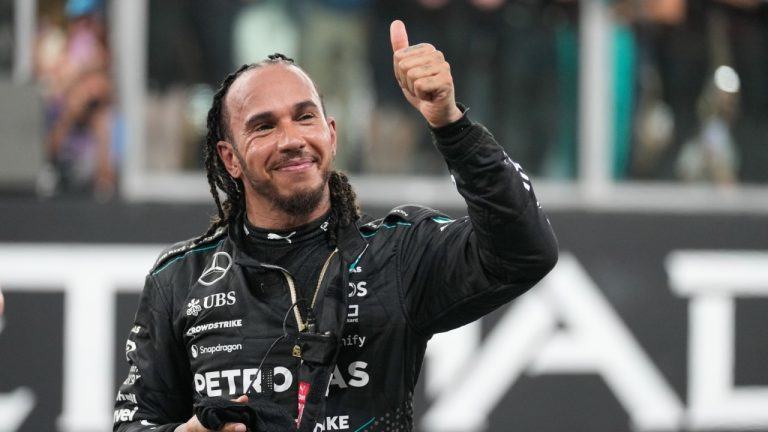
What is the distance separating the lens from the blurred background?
577cm

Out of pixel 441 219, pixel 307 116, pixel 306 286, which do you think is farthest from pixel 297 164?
pixel 441 219

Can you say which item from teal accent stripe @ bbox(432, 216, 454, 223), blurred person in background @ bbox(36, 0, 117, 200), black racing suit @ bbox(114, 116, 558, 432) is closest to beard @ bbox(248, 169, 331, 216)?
black racing suit @ bbox(114, 116, 558, 432)

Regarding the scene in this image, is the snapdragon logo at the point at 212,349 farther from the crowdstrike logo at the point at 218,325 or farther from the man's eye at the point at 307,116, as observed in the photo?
the man's eye at the point at 307,116

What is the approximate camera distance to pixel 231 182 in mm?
3270

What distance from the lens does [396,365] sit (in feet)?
9.45

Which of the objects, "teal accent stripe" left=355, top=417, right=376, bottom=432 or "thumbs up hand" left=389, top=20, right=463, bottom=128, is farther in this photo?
"teal accent stripe" left=355, top=417, right=376, bottom=432

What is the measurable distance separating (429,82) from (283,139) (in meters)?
0.47

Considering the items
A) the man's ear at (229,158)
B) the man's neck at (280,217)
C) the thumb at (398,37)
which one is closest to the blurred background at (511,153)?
the man's ear at (229,158)

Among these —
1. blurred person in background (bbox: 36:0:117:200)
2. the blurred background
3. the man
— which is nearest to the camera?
the man

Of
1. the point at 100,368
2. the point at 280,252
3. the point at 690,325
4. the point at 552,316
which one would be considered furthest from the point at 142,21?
the point at 280,252

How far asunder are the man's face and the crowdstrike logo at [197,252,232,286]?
0.17m

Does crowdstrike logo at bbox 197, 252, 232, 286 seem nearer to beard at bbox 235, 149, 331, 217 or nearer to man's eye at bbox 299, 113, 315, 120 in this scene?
beard at bbox 235, 149, 331, 217

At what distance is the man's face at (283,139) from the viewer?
2.87 meters

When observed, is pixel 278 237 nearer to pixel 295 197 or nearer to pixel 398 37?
pixel 295 197
